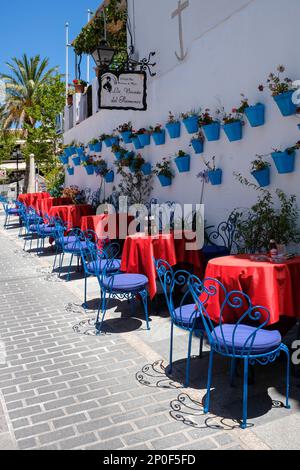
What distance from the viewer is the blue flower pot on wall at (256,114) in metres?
5.74

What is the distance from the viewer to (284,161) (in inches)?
209

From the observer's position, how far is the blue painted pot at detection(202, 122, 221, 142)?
6.78m

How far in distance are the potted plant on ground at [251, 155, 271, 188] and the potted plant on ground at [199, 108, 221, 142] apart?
1.18 metres

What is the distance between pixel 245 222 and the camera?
6094mm

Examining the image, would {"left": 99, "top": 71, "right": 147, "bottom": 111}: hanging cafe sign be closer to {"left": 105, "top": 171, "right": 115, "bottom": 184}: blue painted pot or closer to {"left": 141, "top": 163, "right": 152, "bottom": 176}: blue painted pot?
{"left": 141, "top": 163, "right": 152, "bottom": 176}: blue painted pot

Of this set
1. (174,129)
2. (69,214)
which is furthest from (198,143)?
(69,214)

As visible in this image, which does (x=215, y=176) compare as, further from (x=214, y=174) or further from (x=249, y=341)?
(x=249, y=341)

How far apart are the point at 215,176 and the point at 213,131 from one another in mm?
672

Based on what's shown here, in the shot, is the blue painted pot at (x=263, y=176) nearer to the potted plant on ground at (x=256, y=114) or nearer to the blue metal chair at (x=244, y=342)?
the potted plant on ground at (x=256, y=114)

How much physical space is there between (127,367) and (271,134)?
134 inches

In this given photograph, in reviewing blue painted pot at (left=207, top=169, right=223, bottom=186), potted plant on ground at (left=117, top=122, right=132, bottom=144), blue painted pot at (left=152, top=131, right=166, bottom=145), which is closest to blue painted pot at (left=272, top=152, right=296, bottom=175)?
blue painted pot at (left=207, top=169, right=223, bottom=186)

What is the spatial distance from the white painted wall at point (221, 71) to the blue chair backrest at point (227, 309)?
83.3 inches

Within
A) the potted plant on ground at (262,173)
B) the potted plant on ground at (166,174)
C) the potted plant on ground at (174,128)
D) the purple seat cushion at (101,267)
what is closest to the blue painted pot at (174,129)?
the potted plant on ground at (174,128)
